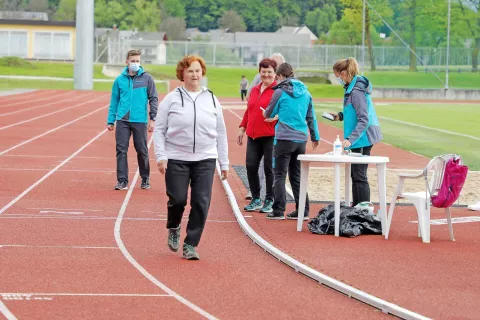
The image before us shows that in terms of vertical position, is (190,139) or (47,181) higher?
(190,139)

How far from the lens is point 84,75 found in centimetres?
6800

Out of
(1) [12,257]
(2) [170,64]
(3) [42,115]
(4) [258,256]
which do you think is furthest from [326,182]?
(2) [170,64]

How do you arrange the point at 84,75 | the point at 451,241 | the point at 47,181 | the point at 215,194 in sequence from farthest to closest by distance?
the point at 84,75 → the point at 47,181 → the point at 215,194 → the point at 451,241

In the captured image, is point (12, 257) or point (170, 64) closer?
point (12, 257)

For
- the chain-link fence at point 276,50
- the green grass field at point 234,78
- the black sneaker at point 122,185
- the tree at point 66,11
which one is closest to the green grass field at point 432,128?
the black sneaker at point 122,185

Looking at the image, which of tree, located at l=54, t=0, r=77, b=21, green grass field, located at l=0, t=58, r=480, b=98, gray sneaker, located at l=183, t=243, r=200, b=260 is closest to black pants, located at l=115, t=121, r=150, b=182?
gray sneaker, located at l=183, t=243, r=200, b=260

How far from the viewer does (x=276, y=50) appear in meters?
90.0

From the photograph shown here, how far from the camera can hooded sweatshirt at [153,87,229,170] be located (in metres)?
10.3

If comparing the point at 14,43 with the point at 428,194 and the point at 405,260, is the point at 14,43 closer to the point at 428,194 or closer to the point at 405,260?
the point at 428,194

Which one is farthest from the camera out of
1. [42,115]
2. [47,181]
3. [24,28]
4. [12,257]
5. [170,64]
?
[24,28]

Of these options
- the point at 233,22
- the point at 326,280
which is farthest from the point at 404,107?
the point at 233,22

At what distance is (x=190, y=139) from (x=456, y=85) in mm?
60153

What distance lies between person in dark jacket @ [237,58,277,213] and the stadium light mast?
54.5m

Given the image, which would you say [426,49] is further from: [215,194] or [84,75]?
[215,194]
